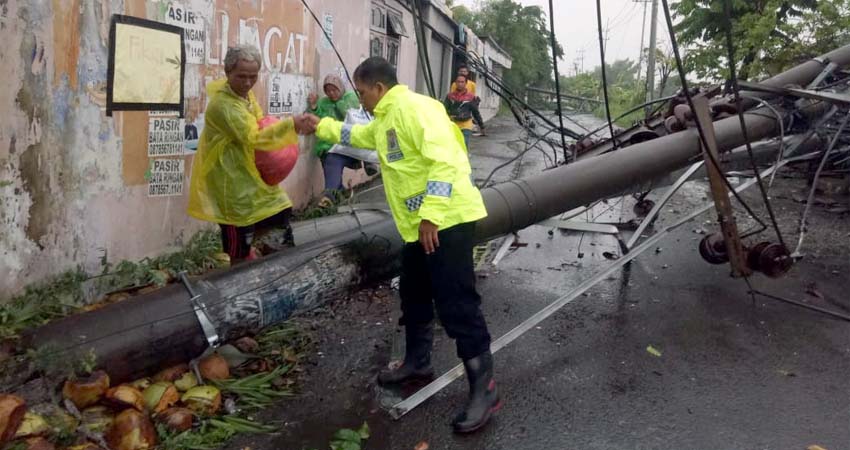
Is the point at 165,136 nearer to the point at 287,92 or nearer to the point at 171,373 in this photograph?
the point at 171,373

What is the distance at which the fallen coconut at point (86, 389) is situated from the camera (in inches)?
109

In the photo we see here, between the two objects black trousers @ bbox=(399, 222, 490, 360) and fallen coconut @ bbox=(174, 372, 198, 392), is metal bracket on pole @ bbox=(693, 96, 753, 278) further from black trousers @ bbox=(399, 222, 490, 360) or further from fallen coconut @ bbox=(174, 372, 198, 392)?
fallen coconut @ bbox=(174, 372, 198, 392)

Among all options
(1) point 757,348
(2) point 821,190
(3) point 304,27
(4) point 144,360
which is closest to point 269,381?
(4) point 144,360

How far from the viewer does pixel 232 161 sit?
3.85m

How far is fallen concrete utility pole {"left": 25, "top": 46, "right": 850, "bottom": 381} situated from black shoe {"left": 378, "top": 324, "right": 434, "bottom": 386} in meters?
0.51

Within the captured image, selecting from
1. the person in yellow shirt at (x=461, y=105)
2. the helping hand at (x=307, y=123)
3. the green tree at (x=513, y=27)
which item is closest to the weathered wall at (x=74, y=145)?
the helping hand at (x=307, y=123)

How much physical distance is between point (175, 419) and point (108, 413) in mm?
285

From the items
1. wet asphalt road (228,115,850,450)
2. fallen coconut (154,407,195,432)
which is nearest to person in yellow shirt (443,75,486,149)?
wet asphalt road (228,115,850,450)

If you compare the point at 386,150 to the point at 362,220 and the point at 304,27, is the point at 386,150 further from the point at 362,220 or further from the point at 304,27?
the point at 304,27

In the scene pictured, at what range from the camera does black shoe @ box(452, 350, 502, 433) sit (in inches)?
119

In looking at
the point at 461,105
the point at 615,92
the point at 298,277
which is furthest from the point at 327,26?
the point at 615,92

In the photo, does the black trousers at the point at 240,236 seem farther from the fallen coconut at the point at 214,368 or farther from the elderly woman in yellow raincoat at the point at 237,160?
the fallen coconut at the point at 214,368

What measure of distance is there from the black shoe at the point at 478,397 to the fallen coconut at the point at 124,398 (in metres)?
1.42

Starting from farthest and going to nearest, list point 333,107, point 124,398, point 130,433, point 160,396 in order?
point 333,107 → point 160,396 → point 124,398 → point 130,433
